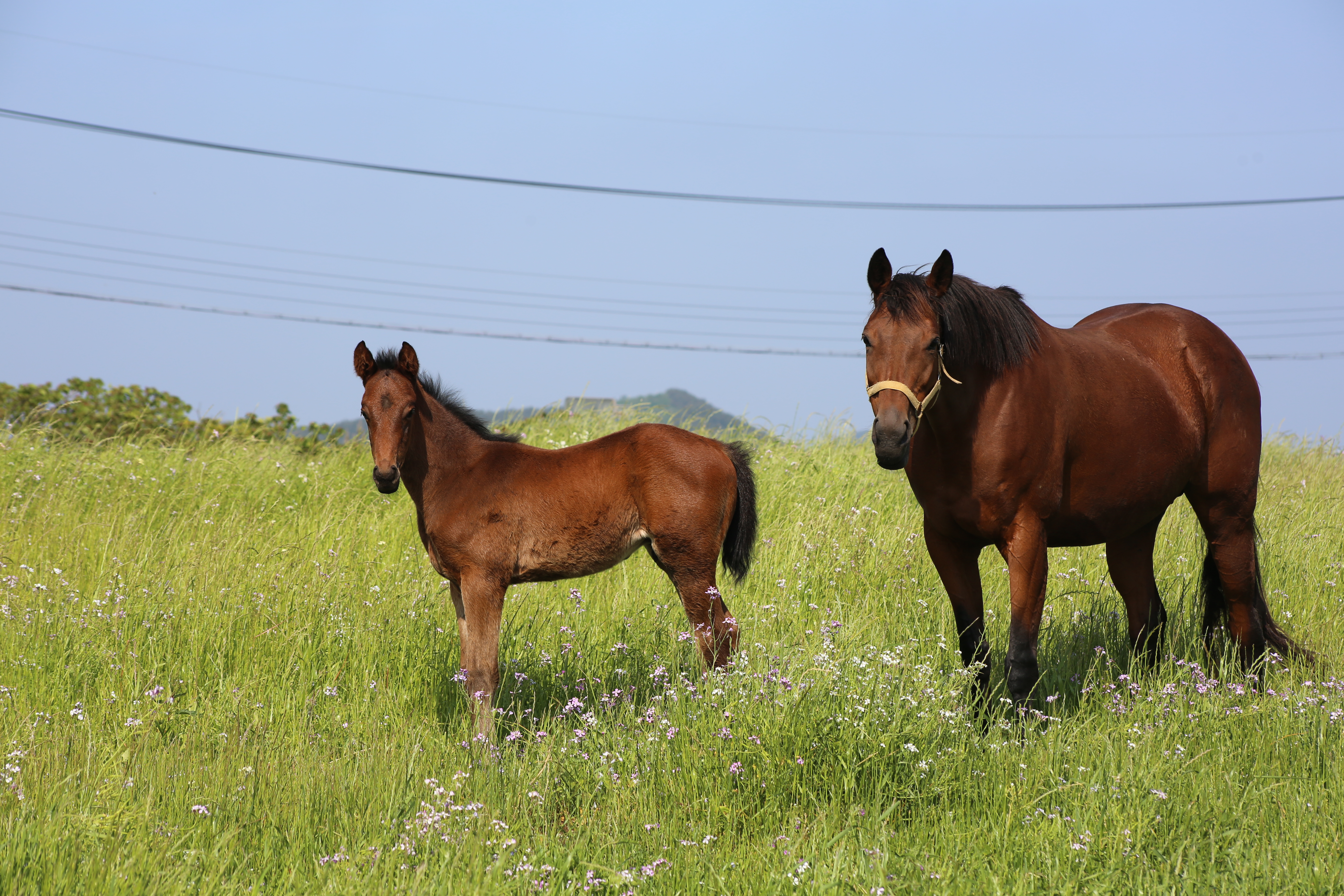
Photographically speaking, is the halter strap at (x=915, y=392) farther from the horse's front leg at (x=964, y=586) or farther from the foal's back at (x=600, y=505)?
the foal's back at (x=600, y=505)

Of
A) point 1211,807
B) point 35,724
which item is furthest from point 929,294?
point 35,724

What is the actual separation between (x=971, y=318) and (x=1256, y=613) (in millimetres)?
3239

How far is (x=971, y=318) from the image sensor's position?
4602mm

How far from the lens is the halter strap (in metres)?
4.16

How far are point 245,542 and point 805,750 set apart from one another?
18.5 ft

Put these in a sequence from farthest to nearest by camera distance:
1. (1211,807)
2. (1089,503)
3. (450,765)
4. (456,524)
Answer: (1089,503)
(456,524)
(450,765)
(1211,807)

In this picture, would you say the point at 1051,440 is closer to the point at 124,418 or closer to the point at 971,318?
the point at 971,318

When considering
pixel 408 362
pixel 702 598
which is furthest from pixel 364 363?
pixel 702 598

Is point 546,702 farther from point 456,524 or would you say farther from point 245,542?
point 245,542

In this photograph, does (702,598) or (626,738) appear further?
(702,598)

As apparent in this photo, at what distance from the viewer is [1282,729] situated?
A: 14.8 feet

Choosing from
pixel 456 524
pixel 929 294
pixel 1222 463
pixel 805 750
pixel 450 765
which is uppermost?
pixel 929 294

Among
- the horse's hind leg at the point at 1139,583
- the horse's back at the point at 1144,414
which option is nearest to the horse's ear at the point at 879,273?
the horse's back at the point at 1144,414

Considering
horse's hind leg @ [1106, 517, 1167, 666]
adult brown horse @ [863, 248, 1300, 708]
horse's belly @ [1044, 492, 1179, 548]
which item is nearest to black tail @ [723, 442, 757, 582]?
adult brown horse @ [863, 248, 1300, 708]
